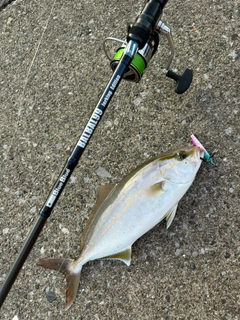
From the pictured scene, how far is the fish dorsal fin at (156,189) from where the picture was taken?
186 cm

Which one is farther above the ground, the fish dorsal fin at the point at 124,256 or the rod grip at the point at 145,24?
the rod grip at the point at 145,24

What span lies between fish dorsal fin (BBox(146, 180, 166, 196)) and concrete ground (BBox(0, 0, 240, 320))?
0.88ft

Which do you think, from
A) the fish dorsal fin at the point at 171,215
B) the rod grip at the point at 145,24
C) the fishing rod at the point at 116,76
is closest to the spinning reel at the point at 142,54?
the fishing rod at the point at 116,76

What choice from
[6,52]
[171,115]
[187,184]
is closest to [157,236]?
[187,184]

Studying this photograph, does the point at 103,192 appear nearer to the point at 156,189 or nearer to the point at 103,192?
the point at 103,192

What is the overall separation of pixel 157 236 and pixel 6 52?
6.43 ft

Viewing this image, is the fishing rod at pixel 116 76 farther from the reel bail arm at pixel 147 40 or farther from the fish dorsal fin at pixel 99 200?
the fish dorsal fin at pixel 99 200

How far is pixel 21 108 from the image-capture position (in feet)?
8.39

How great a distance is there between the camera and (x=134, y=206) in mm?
1880

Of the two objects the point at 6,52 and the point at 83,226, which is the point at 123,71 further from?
the point at 6,52

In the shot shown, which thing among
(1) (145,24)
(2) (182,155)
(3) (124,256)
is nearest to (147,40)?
(1) (145,24)

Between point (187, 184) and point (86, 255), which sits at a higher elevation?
point (187, 184)

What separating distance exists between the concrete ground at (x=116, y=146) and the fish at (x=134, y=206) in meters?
0.13

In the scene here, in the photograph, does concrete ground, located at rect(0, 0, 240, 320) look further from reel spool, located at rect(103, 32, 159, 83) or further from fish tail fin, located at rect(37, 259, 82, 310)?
reel spool, located at rect(103, 32, 159, 83)
